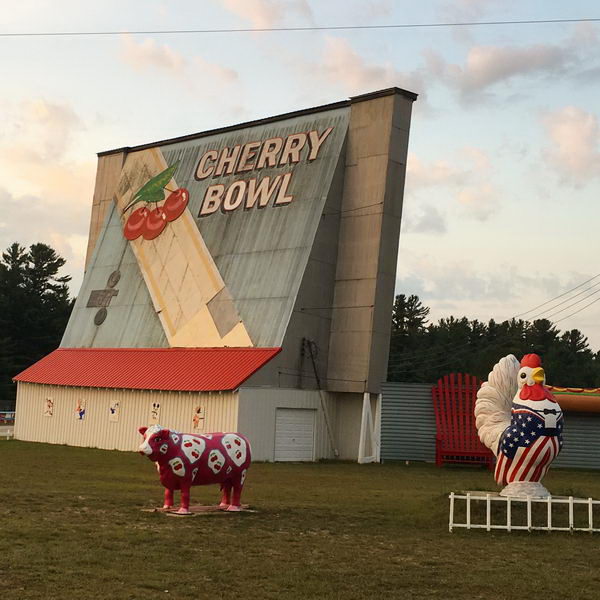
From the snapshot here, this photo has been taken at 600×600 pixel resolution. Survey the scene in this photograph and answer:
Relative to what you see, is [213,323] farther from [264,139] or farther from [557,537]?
[557,537]

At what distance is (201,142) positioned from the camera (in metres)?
43.0

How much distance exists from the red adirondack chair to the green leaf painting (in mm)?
15561

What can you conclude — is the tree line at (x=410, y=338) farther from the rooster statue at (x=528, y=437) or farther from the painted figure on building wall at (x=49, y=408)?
the rooster statue at (x=528, y=437)

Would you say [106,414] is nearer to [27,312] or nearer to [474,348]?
[27,312]

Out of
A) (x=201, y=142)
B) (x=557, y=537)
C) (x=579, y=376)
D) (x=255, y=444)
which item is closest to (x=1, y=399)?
(x=201, y=142)

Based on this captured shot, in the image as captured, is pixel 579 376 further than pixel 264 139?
Yes

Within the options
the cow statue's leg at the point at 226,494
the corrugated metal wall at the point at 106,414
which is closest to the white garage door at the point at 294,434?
the corrugated metal wall at the point at 106,414

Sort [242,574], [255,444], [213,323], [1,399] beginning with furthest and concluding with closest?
[1,399] < [213,323] < [255,444] < [242,574]

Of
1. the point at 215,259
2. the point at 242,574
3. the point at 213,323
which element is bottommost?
the point at 242,574

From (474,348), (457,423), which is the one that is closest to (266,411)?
(457,423)

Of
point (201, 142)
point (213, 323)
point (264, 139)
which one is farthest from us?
point (201, 142)

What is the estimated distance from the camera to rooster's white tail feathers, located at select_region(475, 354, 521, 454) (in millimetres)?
18516

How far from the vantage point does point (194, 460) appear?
17.3 metres

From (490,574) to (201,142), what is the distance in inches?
1282
